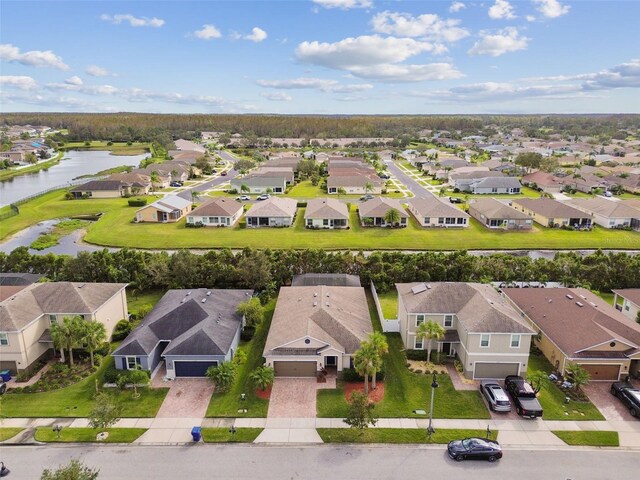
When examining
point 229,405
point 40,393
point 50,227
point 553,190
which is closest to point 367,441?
point 229,405

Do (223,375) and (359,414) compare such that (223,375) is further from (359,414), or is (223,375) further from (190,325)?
(359,414)

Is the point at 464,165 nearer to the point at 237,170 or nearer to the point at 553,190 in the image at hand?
the point at 553,190

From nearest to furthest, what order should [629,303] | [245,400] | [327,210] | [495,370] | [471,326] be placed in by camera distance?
[245,400] → [471,326] → [495,370] → [629,303] → [327,210]

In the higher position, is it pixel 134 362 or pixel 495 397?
pixel 134 362

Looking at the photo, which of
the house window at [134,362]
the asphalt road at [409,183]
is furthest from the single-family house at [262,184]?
the house window at [134,362]

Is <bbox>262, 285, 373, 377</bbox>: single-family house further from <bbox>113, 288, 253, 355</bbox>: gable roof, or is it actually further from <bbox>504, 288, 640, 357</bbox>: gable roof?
<bbox>504, 288, 640, 357</bbox>: gable roof

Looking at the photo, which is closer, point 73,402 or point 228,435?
point 228,435

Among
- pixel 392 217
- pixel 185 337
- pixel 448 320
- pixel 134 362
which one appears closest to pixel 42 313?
pixel 134 362

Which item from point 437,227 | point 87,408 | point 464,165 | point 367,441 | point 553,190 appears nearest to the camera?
point 367,441
